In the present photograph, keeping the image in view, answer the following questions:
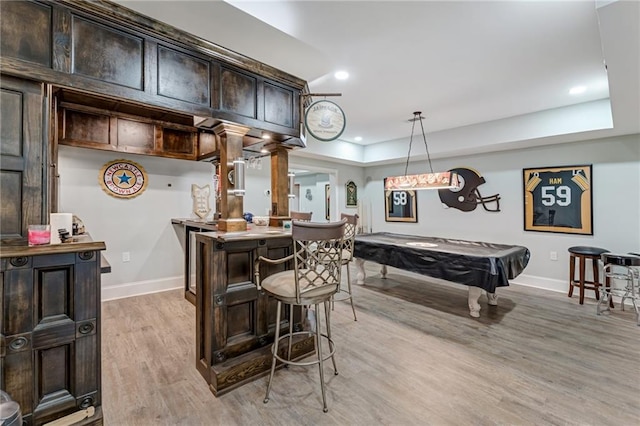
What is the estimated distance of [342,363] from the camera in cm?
228

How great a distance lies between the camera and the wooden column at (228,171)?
2448mm

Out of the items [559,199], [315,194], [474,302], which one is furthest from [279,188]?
[315,194]

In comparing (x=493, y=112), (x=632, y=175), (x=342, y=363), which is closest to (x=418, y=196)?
(x=493, y=112)

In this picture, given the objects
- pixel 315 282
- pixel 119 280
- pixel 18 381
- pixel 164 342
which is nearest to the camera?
pixel 18 381

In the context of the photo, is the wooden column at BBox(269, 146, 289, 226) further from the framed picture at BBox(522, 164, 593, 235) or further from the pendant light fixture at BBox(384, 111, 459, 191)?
the framed picture at BBox(522, 164, 593, 235)

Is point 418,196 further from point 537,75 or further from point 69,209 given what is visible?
point 69,209

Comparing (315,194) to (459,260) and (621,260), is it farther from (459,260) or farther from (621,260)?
(621,260)

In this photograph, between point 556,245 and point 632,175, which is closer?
point 632,175

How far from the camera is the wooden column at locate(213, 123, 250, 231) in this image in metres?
2.45

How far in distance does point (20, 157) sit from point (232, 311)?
1533 mm

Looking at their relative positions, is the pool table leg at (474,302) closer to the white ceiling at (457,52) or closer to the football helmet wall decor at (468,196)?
the white ceiling at (457,52)

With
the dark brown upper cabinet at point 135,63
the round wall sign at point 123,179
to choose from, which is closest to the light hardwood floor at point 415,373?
the round wall sign at point 123,179

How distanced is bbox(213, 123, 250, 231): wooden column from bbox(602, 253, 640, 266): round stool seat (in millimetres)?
4178

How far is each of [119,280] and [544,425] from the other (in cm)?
463
